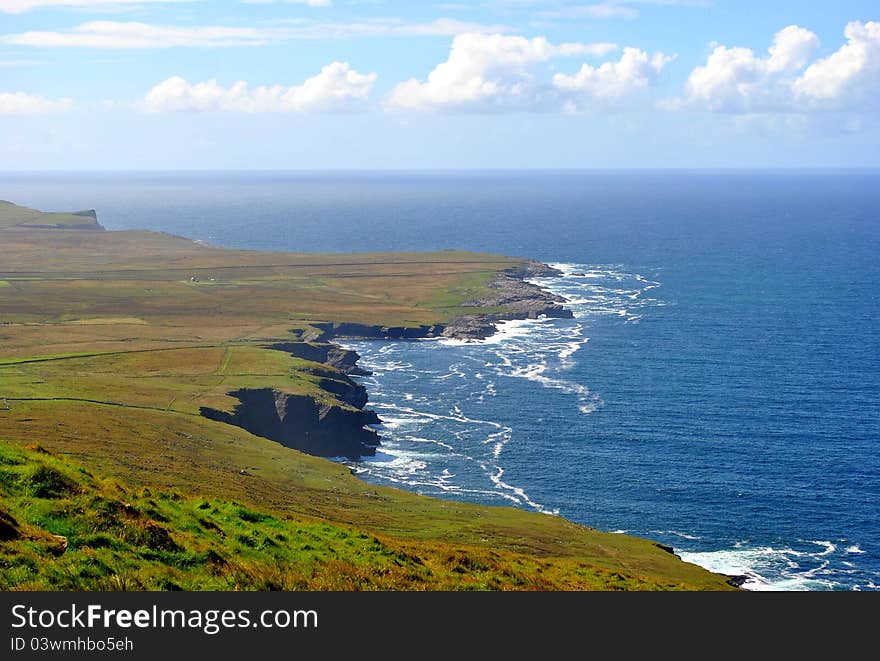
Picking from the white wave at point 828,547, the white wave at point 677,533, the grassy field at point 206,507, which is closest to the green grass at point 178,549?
the grassy field at point 206,507

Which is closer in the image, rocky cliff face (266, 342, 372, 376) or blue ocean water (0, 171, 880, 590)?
blue ocean water (0, 171, 880, 590)

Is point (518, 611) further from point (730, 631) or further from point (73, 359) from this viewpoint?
point (73, 359)

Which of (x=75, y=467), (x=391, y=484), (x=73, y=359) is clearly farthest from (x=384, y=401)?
(x=75, y=467)

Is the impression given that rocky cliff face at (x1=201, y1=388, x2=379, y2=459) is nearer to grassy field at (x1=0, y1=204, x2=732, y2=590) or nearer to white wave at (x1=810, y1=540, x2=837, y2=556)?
grassy field at (x1=0, y1=204, x2=732, y2=590)

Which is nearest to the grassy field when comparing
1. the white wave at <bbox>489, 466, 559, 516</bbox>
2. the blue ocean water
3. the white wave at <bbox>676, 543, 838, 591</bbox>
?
the white wave at <bbox>676, 543, 838, 591</bbox>

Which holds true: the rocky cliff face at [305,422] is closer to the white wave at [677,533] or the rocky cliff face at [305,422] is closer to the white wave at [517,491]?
the white wave at [517,491]

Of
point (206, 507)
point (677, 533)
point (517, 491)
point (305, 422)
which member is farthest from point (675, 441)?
point (206, 507)

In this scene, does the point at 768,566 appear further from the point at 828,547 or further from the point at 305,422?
the point at 305,422

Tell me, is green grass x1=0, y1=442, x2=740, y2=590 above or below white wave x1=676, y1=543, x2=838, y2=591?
above

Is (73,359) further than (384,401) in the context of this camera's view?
Yes
